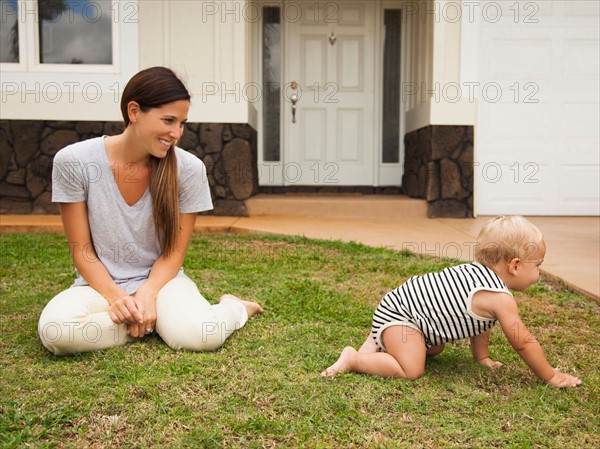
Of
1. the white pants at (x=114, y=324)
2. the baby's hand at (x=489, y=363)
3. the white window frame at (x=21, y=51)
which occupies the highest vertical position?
the white window frame at (x=21, y=51)

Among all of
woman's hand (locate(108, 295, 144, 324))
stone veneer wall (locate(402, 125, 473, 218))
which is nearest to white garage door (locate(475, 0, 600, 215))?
stone veneer wall (locate(402, 125, 473, 218))

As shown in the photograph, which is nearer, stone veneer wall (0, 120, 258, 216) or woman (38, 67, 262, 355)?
woman (38, 67, 262, 355)

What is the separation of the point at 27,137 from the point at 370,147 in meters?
3.73

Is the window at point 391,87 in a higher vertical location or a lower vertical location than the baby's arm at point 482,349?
higher

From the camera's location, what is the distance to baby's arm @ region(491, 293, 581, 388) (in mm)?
2066

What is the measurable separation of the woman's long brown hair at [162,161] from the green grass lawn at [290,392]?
454mm

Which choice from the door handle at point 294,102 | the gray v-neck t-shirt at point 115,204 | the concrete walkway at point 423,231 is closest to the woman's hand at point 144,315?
the gray v-neck t-shirt at point 115,204

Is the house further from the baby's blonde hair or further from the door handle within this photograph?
the baby's blonde hair

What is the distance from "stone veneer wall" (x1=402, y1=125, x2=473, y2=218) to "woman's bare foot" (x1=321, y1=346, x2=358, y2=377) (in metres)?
4.62

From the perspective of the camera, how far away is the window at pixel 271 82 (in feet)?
25.7

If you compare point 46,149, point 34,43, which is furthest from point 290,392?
point 34,43

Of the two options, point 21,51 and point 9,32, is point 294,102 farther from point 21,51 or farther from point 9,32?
point 9,32

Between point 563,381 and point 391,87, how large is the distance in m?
6.18

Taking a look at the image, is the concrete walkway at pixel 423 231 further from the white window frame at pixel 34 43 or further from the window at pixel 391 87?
the window at pixel 391 87
